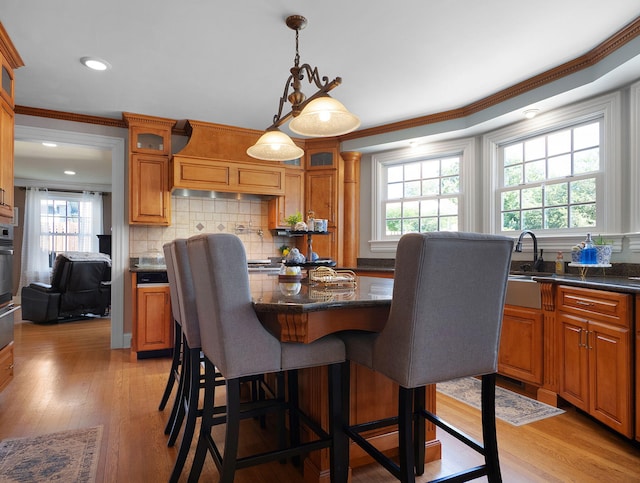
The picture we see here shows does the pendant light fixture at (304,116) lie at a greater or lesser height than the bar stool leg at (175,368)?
greater

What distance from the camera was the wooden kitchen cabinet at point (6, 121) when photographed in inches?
108

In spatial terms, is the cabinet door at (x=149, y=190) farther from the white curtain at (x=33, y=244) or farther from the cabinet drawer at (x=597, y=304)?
the white curtain at (x=33, y=244)

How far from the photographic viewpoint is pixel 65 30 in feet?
8.85

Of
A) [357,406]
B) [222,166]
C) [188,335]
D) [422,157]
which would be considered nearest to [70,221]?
[222,166]

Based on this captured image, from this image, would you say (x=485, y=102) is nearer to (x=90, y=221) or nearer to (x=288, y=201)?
(x=288, y=201)

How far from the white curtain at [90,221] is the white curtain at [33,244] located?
696 millimetres

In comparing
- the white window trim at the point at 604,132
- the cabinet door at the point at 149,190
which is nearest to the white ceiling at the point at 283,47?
the white window trim at the point at 604,132

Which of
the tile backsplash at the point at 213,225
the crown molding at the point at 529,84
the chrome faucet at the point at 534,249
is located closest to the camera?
the crown molding at the point at 529,84

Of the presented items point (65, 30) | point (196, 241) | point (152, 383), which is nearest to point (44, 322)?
point (152, 383)

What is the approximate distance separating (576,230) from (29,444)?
4.11m

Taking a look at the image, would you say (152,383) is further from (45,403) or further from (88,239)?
(88,239)

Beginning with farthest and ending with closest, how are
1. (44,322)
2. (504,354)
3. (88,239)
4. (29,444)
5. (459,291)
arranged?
1. (88,239)
2. (44,322)
3. (504,354)
4. (29,444)
5. (459,291)

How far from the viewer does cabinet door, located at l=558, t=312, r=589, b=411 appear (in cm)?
245

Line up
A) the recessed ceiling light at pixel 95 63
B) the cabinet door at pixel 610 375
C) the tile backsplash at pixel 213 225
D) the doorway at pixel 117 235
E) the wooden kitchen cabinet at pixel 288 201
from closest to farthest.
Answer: the cabinet door at pixel 610 375 < the recessed ceiling light at pixel 95 63 < the doorway at pixel 117 235 < the tile backsplash at pixel 213 225 < the wooden kitchen cabinet at pixel 288 201
